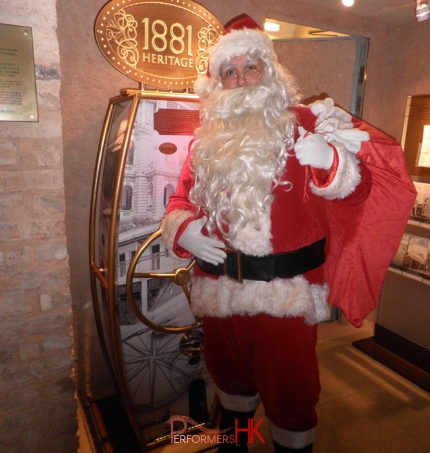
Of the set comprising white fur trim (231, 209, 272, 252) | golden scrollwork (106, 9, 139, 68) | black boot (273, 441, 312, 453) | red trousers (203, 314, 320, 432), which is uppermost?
golden scrollwork (106, 9, 139, 68)

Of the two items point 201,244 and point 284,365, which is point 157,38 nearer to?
point 201,244

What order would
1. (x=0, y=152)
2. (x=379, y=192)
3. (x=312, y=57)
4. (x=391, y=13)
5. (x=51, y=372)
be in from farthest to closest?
(x=312, y=57) < (x=391, y=13) < (x=51, y=372) < (x=379, y=192) < (x=0, y=152)

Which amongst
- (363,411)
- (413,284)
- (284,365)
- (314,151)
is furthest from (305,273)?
(413,284)

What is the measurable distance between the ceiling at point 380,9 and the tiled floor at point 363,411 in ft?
7.21

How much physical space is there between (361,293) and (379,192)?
1.31 ft

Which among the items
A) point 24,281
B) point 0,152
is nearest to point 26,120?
point 0,152

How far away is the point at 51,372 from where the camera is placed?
1.48 m

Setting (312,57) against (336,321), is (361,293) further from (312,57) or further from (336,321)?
(312,57)

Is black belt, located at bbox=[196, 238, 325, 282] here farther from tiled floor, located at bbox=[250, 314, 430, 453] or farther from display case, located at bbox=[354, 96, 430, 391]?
display case, located at bbox=[354, 96, 430, 391]

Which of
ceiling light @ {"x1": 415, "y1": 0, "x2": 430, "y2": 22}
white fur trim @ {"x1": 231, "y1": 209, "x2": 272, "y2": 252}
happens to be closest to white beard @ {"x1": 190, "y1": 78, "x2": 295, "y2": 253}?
white fur trim @ {"x1": 231, "y1": 209, "x2": 272, "y2": 252}

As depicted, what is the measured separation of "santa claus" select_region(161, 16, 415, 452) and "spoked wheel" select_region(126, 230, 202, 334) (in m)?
0.13

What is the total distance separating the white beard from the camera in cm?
124

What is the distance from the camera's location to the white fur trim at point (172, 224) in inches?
55.2

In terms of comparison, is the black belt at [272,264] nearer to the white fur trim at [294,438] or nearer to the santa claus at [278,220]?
the santa claus at [278,220]
